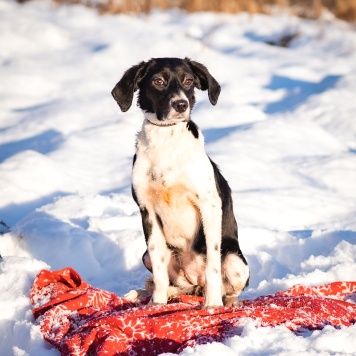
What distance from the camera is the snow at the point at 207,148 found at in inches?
167

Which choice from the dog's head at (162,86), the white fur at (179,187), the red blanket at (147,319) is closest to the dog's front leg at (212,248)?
the white fur at (179,187)

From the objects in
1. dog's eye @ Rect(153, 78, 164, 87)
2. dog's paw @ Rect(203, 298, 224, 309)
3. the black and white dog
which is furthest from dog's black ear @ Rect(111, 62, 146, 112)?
dog's paw @ Rect(203, 298, 224, 309)

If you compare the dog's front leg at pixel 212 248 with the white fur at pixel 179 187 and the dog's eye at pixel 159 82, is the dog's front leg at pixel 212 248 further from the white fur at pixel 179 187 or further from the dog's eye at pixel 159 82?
the dog's eye at pixel 159 82

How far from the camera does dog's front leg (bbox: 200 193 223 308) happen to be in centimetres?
347

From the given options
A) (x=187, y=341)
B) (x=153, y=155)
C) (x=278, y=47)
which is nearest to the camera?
(x=187, y=341)

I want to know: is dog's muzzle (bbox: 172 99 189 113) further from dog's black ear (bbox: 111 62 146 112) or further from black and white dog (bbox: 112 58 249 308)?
dog's black ear (bbox: 111 62 146 112)

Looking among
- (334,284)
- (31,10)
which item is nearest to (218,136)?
(334,284)

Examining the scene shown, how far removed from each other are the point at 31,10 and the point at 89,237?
42.5 ft

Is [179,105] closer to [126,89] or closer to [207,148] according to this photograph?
[126,89]

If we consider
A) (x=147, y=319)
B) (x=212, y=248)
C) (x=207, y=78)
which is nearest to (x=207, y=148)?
(x=207, y=78)

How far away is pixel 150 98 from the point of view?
3.56m

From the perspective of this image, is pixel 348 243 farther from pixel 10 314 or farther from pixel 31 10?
pixel 31 10

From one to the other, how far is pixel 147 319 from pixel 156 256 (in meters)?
0.78

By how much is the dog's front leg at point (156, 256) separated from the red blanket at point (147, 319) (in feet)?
0.53
